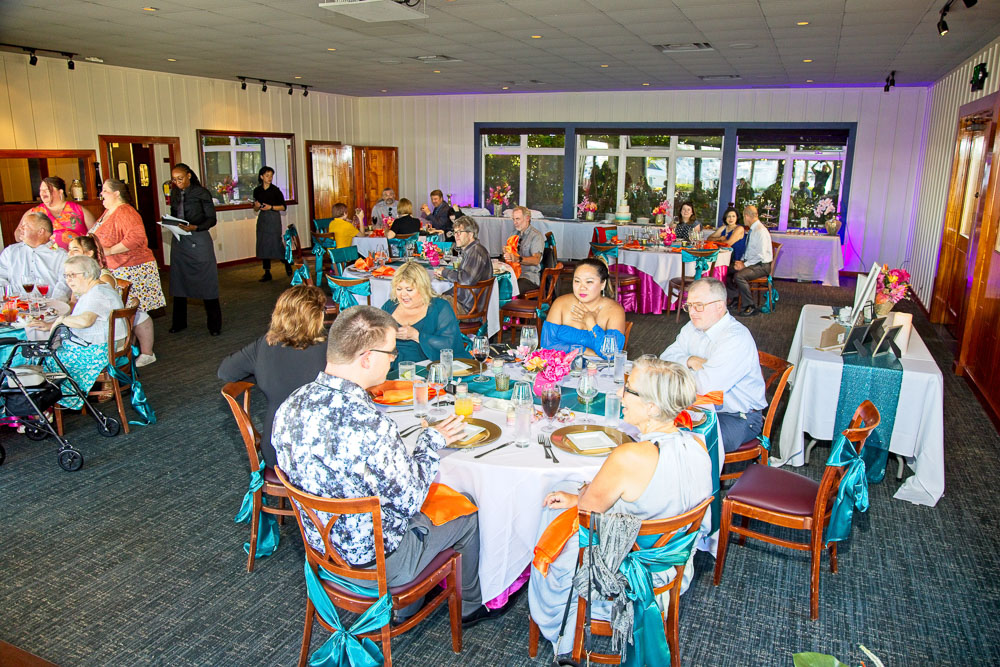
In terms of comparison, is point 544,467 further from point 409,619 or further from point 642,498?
point 409,619

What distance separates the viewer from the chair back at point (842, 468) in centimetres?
293

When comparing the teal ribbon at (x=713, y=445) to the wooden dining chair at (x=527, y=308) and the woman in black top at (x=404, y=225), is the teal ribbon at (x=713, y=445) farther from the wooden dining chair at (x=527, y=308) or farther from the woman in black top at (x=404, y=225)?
the woman in black top at (x=404, y=225)

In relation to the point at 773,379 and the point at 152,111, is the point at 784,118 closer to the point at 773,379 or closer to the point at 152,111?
the point at 773,379

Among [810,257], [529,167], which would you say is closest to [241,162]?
[529,167]

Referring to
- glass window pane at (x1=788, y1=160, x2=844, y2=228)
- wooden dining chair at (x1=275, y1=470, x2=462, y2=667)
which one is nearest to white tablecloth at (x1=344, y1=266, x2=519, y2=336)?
wooden dining chair at (x1=275, y1=470, x2=462, y2=667)

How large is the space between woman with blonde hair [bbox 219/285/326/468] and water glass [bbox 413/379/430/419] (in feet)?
1.66

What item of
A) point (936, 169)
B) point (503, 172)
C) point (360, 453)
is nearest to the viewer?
point (360, 453)

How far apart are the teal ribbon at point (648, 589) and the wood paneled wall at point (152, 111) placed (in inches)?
403

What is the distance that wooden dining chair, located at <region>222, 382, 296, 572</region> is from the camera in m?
3.11

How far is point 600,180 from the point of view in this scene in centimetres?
1449

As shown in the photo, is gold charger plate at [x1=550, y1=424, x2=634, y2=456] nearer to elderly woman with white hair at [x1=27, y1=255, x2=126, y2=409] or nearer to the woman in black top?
elderly woman with white hair at [x1=27, y1=255, x2=126, y2=409]

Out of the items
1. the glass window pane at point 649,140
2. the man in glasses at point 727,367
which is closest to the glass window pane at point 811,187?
the glass window pane at point 649,140

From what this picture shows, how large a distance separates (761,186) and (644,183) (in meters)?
2.27

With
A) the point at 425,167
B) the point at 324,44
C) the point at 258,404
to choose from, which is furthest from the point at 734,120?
the point at 258,404
